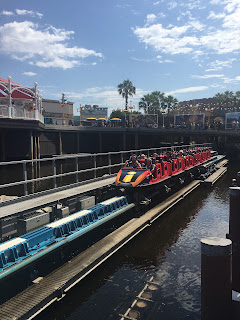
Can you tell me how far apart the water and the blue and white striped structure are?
3.86 ft

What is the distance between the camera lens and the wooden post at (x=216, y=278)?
14.8 ft

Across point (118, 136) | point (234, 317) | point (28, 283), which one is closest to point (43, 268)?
point (28, 283)

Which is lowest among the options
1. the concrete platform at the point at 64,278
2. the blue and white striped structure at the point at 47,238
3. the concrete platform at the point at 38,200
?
the concrete platform at the point at 64,278

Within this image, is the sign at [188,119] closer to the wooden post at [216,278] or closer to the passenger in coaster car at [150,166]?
the passenger in coaster car at [150,166]

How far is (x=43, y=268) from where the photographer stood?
698 centimetres

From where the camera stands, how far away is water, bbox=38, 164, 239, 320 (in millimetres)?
6297

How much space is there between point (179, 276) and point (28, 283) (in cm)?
400

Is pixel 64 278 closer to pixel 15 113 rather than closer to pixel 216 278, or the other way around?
pixel 216 278

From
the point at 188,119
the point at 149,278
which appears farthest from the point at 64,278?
the point at 188,119

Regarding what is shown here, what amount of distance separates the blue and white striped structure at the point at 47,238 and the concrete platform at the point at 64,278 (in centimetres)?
60

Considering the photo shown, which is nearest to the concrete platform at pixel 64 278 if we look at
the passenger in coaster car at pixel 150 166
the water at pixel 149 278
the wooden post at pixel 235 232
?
the water at pixel 149 278

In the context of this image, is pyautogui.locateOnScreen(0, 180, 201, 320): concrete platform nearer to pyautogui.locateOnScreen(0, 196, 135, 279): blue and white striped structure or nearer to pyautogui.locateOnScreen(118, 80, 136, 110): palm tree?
pyautogui.locateOnScreen(0, 196, 135, 279): blue and white striped structure

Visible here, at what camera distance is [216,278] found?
459cm

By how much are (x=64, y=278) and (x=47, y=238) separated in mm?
1167
